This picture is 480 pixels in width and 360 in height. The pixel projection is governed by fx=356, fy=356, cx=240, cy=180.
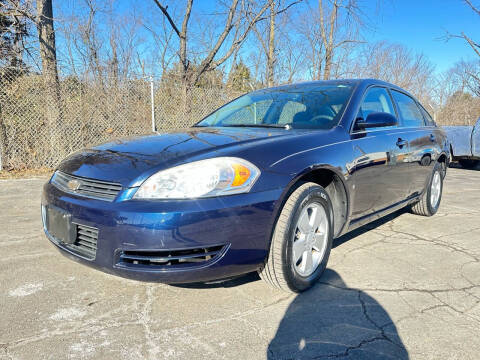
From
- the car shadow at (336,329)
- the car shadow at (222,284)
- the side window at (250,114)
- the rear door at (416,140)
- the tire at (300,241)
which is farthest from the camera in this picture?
the rear door at (416,140)

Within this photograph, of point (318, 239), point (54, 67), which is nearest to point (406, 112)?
point (318, 239)

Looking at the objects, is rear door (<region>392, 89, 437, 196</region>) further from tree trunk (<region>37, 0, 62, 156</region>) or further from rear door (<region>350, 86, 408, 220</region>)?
tree trunk (<region>37, 0, 62, 156</region>)

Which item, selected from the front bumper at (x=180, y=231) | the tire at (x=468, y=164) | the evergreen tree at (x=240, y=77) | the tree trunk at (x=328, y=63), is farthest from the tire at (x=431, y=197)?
the tree trunk at (x=328, y=63)

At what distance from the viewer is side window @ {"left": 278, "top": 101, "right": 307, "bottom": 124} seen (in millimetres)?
2965

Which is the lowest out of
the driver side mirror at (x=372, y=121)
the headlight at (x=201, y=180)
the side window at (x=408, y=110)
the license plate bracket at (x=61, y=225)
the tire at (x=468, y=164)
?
the tire at (x=468, y=164)

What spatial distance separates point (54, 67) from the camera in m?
6.66

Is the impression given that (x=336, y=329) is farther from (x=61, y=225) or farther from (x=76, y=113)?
(x=76, y=113)

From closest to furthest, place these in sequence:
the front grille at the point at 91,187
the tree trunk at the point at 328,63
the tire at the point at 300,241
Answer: the front grille at the point at 91,187
the tire at the point at 300,241
the tree trunk at the point at 328,63

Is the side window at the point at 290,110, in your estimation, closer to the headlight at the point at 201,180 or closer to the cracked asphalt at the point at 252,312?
the headlight at the point at 201,180

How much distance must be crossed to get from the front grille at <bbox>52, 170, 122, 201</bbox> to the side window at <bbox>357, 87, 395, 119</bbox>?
198cm

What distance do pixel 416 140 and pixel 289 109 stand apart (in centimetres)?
147

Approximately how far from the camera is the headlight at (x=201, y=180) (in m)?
1.87

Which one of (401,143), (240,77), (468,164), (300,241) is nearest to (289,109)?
(401,143)

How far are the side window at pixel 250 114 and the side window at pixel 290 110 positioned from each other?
0.20 m
